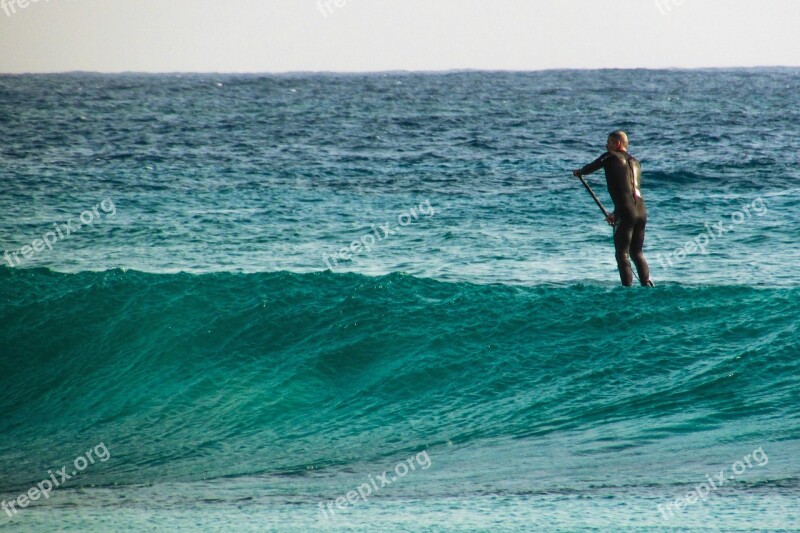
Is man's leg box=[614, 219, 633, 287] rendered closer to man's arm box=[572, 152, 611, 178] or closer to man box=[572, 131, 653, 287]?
man box=[572, 131, 653, 287]

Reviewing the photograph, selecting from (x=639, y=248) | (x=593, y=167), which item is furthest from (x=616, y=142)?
(x=639, y=248)

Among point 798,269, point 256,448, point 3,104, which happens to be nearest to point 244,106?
point 3,104

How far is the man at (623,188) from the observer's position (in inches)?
320

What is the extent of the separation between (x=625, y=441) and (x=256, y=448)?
2.71 meters

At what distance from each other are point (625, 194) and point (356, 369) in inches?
115

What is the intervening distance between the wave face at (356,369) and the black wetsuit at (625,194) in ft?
2.70

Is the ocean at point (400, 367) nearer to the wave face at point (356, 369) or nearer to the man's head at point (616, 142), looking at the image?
the wave face at point (356, 369)

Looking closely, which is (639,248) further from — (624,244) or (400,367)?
(400,367)

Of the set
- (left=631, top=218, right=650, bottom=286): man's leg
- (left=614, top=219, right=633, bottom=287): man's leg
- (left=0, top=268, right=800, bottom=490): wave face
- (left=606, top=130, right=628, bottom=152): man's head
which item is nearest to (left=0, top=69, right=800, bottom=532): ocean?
(left=0, top=268, right=800, bottom=490): wave face

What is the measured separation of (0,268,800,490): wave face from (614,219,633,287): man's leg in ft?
1.24

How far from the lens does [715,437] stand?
627cm

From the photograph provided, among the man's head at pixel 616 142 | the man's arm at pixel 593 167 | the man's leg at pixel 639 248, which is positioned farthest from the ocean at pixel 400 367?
the man's head at pixel 616 142

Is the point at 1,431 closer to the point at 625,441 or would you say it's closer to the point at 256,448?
the point at 256,448

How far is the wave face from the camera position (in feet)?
22.2
